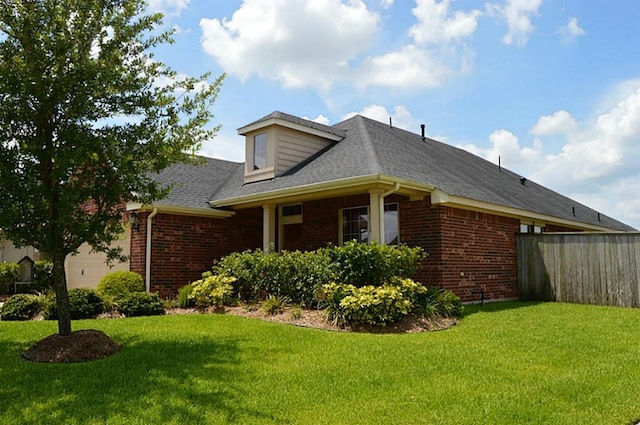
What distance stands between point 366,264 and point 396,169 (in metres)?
2.87

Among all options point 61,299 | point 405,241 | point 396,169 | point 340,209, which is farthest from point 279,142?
point 61,299

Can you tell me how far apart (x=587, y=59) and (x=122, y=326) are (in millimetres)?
10799

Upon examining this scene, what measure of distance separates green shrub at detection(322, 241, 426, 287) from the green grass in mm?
1805

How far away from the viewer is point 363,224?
13094mm

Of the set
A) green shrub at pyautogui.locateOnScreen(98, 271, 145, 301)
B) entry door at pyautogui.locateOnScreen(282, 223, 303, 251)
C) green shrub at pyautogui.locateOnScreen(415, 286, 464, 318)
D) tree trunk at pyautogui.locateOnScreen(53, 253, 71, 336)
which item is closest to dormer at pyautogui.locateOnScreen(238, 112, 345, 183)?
entry door at pyautogui.locateOnScreen(282, 223, 303, 251)

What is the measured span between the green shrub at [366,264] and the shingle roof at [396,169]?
1736 millimetres

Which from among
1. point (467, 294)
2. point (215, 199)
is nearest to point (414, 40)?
point (467, 294)

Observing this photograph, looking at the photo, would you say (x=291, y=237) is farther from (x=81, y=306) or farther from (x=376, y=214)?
(x=81, y=306)

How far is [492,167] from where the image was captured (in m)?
21.2

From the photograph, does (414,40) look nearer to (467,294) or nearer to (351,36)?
(351,36)

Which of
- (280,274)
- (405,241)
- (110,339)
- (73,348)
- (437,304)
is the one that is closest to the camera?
(73,348)

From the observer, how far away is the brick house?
11.6 meters

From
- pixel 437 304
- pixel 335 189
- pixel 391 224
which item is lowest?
pixel 437 304

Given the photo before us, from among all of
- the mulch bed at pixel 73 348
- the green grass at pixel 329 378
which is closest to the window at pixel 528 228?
the green grass at pixel 329 378
